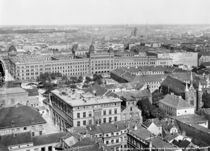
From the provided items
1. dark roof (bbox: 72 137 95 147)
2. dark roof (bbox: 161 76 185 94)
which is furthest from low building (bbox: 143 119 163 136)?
dark roof (bbox: 161 76 185 94)

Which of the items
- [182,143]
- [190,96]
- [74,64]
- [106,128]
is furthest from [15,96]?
[74,64]

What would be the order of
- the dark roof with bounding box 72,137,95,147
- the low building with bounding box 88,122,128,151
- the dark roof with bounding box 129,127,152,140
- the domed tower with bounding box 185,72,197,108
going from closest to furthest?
1. the dark roof with bounding box 72,137,95,147
2. the dark roof with bounding box 129,127,152,140
3. the low building with bounding box 88,122,128,151
4. the domed tower with bounding box 185,72,197,108

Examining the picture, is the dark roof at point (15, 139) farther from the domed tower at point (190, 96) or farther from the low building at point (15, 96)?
the domed tower at point (190, 96)

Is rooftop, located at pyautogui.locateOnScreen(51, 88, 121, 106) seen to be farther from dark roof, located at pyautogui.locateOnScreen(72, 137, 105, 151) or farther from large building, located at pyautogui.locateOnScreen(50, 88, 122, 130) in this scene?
dark roof, located at pyautogui.locateOnScreen(72, 137, 105, 151)

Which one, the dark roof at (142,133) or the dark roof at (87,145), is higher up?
the dark roof at (87,145)

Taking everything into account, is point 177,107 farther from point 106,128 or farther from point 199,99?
point 106,128

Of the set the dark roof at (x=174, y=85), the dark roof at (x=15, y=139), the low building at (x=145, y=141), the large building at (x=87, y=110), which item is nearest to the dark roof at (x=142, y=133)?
the low building at (x=145, y=141)
